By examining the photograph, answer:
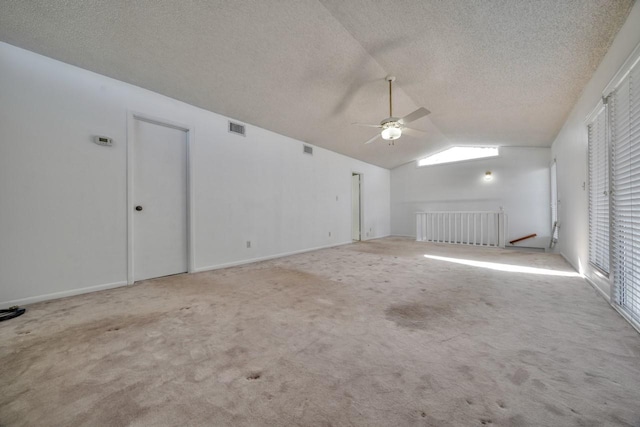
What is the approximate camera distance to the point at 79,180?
275 cm

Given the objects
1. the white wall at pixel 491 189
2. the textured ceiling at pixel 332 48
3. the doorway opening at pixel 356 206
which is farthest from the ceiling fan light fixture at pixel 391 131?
the white wall at pixel 491 189

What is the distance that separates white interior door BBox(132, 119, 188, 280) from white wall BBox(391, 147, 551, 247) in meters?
7.34

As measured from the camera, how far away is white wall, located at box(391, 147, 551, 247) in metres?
6.29

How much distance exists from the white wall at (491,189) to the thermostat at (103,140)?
8213mm

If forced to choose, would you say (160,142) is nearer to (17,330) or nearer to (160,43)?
(160,43)

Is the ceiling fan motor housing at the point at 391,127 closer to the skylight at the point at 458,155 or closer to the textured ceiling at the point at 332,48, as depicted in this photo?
the textured ceiling at the point at 332,48

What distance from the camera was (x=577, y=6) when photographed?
1.91m

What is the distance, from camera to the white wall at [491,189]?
6.29 metres

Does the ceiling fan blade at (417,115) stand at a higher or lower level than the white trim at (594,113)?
higher

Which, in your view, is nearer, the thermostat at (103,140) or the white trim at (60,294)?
the white trim at (60,294)

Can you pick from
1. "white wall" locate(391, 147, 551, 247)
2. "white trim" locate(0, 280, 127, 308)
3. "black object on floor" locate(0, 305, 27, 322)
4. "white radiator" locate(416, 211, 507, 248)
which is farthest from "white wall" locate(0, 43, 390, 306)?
"white wall" locate(391, 147, 551, 247)

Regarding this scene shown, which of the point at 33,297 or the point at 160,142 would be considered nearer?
the point at 33,297

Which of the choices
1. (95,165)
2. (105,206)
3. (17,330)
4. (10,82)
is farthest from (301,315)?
(10,82)

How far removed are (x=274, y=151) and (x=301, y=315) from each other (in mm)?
3667
